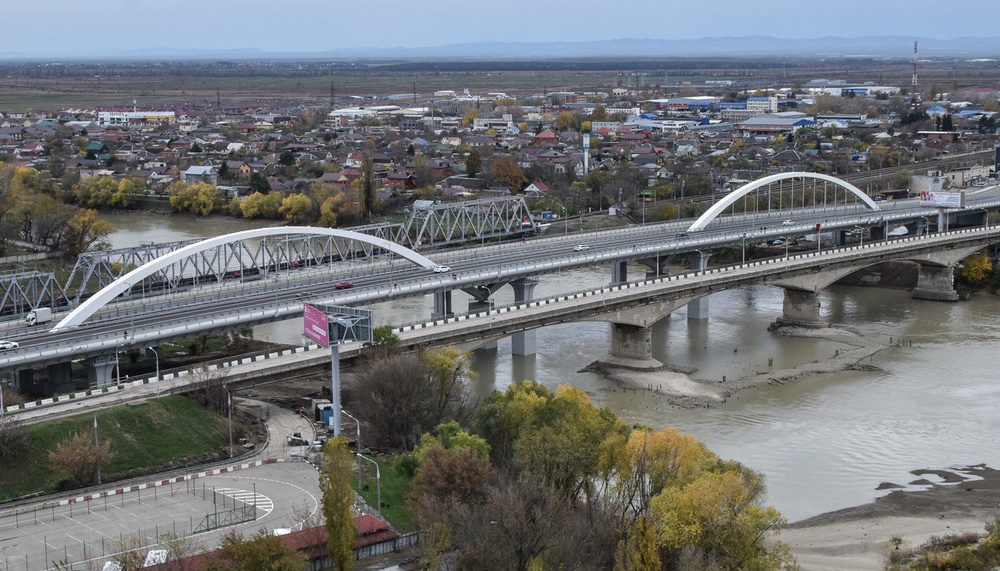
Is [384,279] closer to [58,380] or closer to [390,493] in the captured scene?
[58,380]

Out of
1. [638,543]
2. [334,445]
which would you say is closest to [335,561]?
[334,445]

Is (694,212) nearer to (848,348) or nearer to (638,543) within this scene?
(848,348)

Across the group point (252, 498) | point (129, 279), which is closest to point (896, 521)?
point (252, 498)

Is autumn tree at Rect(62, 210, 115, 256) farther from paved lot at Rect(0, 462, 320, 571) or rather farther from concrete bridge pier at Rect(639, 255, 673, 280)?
paved lot at Rect(0, 462, 320, 571)

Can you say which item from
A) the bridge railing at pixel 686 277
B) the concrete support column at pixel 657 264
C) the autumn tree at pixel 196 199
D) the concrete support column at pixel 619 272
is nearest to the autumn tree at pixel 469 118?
the autumn tree at pixel 196 199

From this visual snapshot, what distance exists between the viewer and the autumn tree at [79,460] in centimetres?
2302

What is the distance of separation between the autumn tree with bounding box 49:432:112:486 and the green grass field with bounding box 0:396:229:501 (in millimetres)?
259

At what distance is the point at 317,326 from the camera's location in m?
27.1

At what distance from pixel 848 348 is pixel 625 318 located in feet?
26.5

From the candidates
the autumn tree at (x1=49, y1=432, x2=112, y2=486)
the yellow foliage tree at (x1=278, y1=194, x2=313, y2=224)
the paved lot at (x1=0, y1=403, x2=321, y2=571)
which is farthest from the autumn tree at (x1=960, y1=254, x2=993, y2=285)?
the autumn tree at (x1=49, y1=432, x2=112, y2=486)

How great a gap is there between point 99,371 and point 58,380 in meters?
1.00

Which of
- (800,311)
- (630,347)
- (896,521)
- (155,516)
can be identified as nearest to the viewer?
(155,516)

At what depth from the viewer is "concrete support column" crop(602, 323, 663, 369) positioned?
126ft

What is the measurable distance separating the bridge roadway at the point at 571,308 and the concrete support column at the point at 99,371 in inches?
92.5
